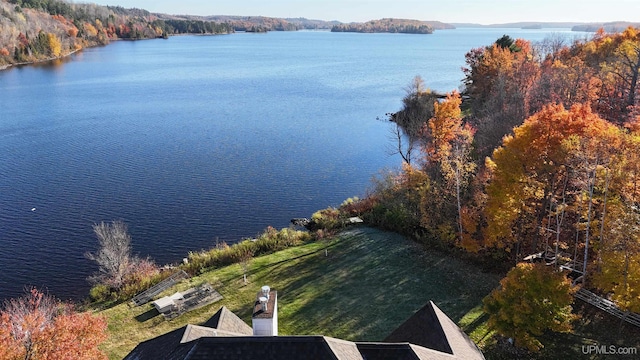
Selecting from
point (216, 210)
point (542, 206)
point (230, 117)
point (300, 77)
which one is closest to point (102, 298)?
point (216, 210)

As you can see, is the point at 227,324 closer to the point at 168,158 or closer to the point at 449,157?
the point at 449,157


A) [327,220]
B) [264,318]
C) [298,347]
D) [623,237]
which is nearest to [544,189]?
[623,237]

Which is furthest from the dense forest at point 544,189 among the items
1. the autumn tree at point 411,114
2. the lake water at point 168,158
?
the lake water at point 168,158

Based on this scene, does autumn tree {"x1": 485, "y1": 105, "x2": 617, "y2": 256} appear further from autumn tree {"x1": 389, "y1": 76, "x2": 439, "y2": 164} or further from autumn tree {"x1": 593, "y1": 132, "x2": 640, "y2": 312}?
autumn tree {"x1": 389, "y1": 76, "x2": 439, "y2": 164}

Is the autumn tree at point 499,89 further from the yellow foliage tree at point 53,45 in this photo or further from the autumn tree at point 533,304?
the yellow foliage tree at point 53,45

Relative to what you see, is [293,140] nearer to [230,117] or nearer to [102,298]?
[230,117]
